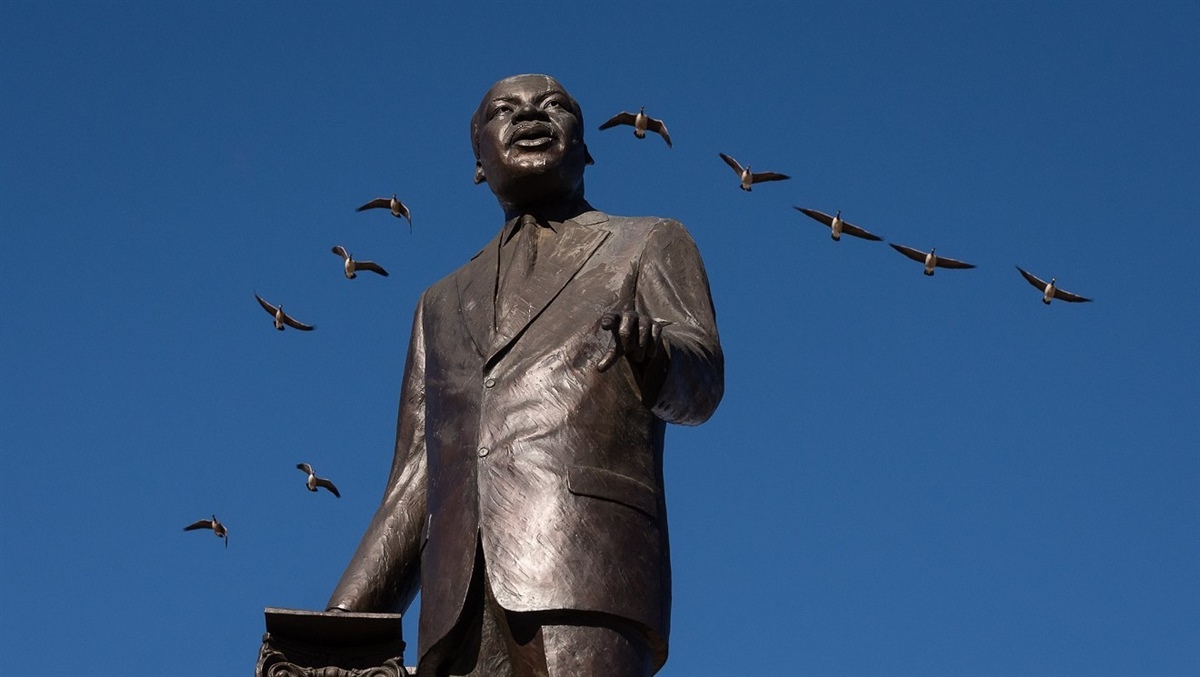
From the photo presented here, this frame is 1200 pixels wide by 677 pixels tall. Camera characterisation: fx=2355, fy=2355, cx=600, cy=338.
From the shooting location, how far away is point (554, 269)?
34.0 ft

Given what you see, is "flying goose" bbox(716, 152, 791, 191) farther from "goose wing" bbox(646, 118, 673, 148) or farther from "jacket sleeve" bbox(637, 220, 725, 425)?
"jacket sleeve" bbox(637, 220, 725, 425)

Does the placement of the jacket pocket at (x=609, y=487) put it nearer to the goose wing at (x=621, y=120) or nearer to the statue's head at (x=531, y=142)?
the statue's head at (x=531, y=142)

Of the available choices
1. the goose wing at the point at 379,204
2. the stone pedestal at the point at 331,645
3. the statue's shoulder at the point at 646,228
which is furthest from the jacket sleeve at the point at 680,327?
the goose wing at the point at 379,204

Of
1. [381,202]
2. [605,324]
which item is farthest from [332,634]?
[381,202]

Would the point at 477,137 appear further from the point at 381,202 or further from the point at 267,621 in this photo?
the point at 381,202

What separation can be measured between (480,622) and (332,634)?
23.6 inches

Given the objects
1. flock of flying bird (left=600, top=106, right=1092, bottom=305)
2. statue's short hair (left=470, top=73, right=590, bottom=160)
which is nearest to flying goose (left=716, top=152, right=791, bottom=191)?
flock of flying bird (left=600, top=106, right=1092, bottom=305)

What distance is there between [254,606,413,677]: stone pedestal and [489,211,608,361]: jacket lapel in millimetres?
1265

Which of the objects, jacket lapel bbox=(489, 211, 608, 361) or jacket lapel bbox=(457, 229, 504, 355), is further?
jacket lapel bbox=(457, 229, 504, 355)

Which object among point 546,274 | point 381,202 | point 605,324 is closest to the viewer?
point 605,324

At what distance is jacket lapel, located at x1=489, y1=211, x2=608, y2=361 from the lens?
10.1 m

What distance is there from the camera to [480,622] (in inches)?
373

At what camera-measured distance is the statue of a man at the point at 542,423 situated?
9.23 m

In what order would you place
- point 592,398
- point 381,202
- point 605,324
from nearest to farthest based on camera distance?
point 605,324 < point 592,398 < point 381,202
